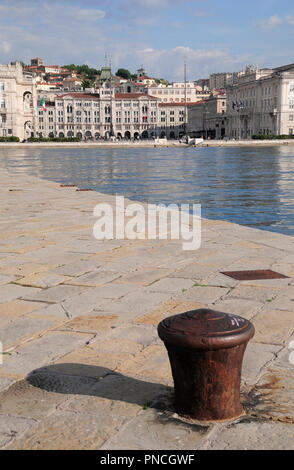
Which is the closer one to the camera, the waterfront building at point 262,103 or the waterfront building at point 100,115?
the waterfront building at point 262,103

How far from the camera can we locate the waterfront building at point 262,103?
113 meters

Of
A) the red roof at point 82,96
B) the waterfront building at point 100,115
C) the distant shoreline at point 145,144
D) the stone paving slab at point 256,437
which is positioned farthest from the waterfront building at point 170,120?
the stone paving slab at point 256,437

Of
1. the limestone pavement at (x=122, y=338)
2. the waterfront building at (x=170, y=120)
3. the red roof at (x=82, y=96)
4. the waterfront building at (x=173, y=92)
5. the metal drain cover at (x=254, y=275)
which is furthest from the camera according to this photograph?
the waterfront building at (x=173, y=92)

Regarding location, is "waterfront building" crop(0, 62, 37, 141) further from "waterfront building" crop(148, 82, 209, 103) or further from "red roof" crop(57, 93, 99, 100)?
"waterfront building" crop(148, 82, 209, 103)

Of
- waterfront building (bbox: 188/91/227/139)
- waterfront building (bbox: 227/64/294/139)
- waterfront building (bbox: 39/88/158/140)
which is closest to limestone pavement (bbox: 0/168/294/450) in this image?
waterfront building (bbox: 227/64/294/139)

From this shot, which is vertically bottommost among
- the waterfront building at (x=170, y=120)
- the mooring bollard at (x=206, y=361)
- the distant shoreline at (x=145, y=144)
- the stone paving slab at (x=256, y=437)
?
the stone paving slab at (x=256, y=437)

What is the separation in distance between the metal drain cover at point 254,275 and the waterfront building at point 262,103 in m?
107

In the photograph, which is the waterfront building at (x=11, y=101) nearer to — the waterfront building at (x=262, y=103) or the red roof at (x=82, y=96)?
the red roof at (x=82, y=96)

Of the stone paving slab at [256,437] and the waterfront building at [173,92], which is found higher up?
the waterfront building at [173,92]

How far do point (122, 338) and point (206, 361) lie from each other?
1441mm

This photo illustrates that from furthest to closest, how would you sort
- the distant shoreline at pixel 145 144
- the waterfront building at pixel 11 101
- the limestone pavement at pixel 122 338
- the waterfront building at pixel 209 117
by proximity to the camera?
the waterfront building at pixel 209 117 → the waterfront building at pixel 11 101 → the distant shoreline at pixel 145 144 → the limestone pavement at pixel 122 338

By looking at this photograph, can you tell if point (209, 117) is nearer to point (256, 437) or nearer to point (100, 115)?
point (100, 115)

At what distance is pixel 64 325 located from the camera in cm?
461

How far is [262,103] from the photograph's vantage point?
12175 centimetres
